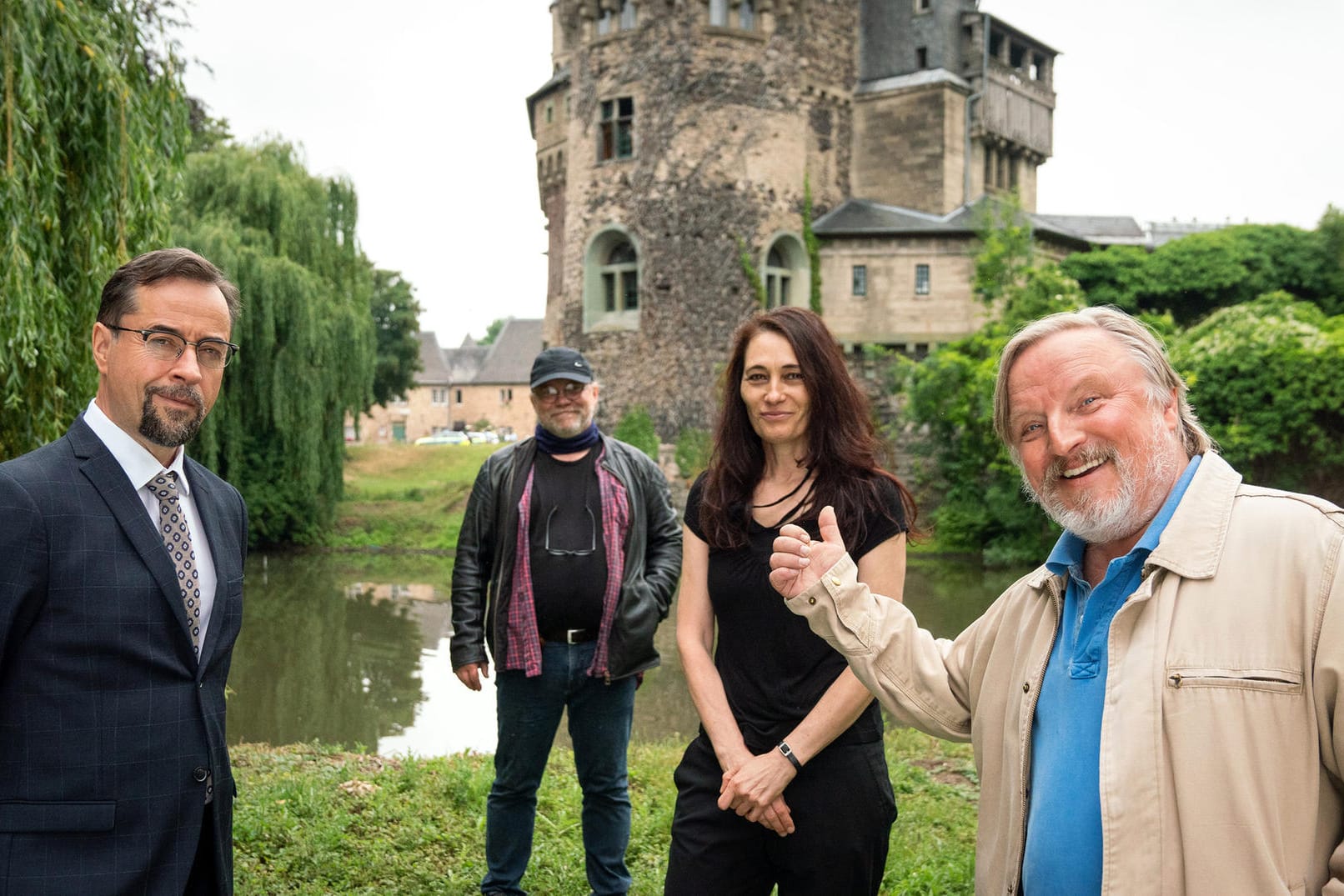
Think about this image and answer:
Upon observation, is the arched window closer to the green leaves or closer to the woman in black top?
the green leaves

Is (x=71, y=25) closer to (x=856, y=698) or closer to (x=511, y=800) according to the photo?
(x=511, y=800)

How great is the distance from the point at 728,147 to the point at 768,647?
25873mm

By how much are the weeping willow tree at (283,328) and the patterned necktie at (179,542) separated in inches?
728

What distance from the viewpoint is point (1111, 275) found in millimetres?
29359

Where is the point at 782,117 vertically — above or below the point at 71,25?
above

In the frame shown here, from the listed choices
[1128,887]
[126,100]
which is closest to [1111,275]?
[126,100]

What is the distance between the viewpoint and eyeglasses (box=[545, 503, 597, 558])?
4.70 metres

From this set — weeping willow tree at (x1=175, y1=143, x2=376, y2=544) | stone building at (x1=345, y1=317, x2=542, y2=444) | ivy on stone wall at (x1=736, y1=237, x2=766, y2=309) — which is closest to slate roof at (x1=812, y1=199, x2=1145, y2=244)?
ivy on stone wall at (x1=736, y1=237, x2=766, y2=309)

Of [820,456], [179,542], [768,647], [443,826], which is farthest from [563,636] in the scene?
[179,542]

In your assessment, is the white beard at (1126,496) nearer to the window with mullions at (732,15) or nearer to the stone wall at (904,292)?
the stone wall at (904,292)

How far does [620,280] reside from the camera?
29203mm

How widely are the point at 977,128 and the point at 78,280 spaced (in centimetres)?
2800

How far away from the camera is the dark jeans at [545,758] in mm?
4551

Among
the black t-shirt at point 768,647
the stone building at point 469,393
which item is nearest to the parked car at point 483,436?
the stone building at point 469,393
